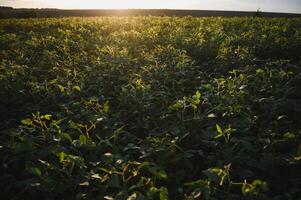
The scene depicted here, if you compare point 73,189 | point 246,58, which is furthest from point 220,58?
point 73,189

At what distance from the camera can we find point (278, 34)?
861 centimetres

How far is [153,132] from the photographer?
3.68 metres

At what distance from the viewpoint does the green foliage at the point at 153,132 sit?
2738 mm

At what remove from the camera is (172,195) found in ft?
9.11

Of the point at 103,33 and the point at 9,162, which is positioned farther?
the point at 103,33

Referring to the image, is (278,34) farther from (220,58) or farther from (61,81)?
(61,81)

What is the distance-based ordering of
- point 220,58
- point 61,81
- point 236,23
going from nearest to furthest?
point 61,81, point 220,58, point 236,23

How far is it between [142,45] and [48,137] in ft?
17.5

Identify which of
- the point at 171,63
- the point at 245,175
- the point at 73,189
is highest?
the point at 171,63

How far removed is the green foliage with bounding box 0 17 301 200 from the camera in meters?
2.74

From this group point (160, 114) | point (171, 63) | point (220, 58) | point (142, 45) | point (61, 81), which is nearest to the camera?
point (160, 114)

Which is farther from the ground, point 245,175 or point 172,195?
point 245,175

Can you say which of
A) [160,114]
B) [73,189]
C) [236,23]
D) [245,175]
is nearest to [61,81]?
[160,114]

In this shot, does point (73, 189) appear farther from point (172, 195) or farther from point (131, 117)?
point (131, 117)
